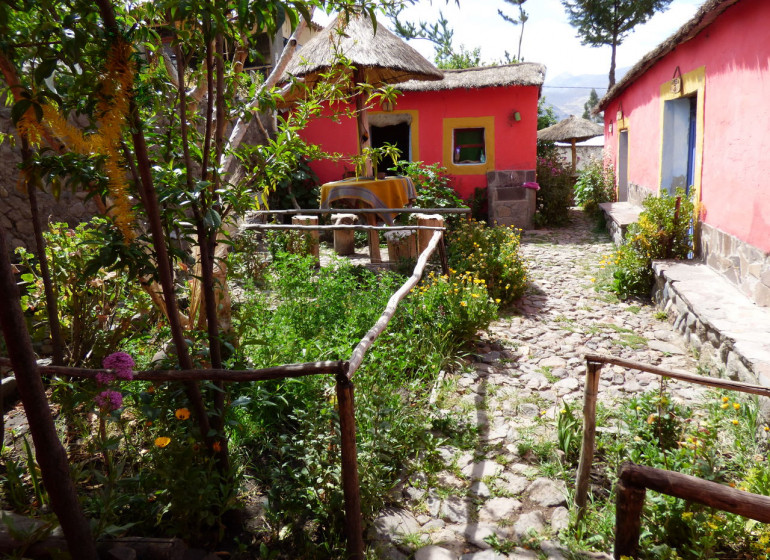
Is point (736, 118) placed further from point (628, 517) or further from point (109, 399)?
point (109, 399)

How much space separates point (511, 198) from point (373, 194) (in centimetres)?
421

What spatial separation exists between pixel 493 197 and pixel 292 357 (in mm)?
8201

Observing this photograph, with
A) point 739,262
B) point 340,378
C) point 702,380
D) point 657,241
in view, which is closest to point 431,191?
point 657,241

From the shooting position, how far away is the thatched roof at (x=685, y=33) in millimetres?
5225

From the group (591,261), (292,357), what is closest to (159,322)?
(292,357)

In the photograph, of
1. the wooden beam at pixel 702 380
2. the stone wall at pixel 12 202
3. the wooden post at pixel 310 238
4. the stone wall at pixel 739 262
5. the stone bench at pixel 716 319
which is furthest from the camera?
the wooden post at pixel 310 238

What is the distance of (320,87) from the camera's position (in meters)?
2.90

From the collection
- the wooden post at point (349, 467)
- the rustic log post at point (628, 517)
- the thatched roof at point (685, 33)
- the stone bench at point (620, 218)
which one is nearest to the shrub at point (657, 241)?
the stone bench at point (620, 218)

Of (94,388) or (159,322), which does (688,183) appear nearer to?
(159,322)

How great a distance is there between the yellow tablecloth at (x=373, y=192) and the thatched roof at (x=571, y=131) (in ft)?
37.0

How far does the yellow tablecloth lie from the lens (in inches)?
303

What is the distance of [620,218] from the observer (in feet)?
29.1

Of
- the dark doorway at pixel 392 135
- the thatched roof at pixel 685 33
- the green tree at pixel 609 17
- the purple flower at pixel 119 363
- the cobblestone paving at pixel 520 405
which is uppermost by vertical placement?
the green tree at pixel 609 17

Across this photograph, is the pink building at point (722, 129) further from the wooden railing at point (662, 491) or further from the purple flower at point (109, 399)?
the purple flower at point (109, 399)
